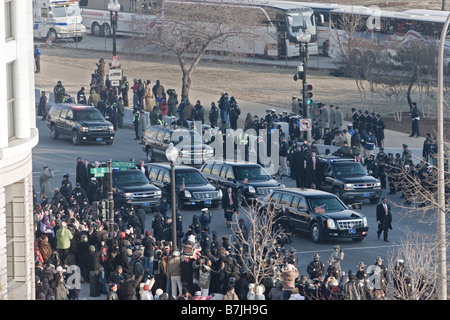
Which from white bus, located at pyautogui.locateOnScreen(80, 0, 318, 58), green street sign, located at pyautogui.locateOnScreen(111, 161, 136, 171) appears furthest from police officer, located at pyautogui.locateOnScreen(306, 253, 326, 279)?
white bus, located at pyautogui.locateOnScreen(80, 0, 318, 58)

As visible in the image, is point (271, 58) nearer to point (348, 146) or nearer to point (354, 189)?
point (348, 146)

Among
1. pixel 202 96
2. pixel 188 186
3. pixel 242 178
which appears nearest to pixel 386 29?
pixel 202 96

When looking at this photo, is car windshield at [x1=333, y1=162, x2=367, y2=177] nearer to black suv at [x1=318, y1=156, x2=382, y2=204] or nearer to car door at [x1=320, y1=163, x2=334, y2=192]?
black suv at [x1=318, y1=156, x2=382, y2=204]

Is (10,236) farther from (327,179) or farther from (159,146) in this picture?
(159,146)

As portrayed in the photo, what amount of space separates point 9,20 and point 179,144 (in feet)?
58.0

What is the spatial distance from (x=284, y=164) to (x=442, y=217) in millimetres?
19012

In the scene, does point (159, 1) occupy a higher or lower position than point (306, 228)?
higher

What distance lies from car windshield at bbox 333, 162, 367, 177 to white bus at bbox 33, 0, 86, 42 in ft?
120

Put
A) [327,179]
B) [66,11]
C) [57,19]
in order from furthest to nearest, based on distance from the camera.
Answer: [66,11] < [57,19] < [327,179]

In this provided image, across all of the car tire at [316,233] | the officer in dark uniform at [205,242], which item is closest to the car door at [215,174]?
the car tire at [316,233]

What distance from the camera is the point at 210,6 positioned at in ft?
174

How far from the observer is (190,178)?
34.2 meters

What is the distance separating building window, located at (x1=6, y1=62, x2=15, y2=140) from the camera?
21.9 metres

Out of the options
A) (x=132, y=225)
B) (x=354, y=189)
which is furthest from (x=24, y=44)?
(x=354, y=189)
